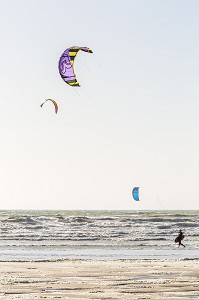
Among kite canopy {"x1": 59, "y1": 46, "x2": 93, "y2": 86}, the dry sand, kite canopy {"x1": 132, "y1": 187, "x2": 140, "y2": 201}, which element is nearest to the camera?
the dry sand

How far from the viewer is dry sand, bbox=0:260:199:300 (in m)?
15.0

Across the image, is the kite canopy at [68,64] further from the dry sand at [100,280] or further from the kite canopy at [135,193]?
the kite canopy at [135,193]

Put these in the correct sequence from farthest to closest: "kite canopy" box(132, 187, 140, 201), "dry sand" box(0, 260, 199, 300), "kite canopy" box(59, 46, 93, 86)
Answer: "kite canopy" box(132, 187, 140, 201)
"kite canopy" box(59, 46, 93, 86)
"dry sand" box(0, 260, 199, 300)

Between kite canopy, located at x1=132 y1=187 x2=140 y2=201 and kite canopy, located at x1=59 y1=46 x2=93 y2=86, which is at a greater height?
kite canopy, located at x1=59 y1=46 x2=93 y2=86

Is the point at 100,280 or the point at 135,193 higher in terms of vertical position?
the point at 135,193

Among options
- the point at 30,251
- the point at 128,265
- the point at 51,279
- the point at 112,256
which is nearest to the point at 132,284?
the point at 51,279

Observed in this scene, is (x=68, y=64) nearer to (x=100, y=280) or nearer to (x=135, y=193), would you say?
(x=135, y=193)

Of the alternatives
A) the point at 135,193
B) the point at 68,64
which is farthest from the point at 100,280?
the point at 135,193

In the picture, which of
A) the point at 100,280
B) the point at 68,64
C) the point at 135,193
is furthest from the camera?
the point at 135,193

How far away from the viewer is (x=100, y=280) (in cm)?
1781

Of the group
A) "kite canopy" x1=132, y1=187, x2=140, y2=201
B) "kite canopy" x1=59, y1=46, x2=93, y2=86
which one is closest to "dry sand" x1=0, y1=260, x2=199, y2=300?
"kite canopy" x1=59, y1=46, x2=93, y2=86

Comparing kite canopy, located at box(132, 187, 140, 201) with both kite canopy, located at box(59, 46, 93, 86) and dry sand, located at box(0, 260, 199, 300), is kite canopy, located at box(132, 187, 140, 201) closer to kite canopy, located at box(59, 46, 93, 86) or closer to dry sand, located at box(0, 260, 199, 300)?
kite canopy, located at box(59, 46, 93, 86)

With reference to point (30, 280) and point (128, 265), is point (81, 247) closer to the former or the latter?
point (128, 265)

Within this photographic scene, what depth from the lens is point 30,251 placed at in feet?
100
